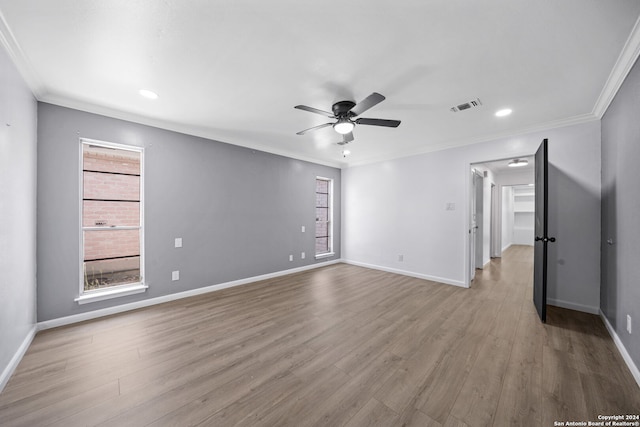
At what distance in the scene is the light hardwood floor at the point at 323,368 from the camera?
1.52m

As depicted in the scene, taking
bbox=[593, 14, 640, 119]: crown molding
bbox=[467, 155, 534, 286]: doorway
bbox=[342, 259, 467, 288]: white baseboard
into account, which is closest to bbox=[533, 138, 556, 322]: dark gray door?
bbox=[593, 14, 640, 119]: crown molding

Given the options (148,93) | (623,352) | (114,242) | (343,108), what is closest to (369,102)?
(343,108)

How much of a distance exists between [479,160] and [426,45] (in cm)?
296

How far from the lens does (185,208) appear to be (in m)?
3.66

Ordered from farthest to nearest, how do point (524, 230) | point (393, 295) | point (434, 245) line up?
point (524, 230) → point (434, 245) → point (393, 295)

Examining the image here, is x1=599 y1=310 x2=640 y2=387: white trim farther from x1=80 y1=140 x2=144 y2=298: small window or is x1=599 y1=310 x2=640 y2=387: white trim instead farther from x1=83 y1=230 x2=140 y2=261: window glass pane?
x1=83 y1=230 x2=140 y2=261: window glass pane

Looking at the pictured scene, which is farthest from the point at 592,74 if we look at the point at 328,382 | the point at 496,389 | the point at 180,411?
the point at 180,411

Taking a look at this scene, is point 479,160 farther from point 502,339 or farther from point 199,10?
point 199,10

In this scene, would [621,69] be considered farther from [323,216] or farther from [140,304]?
[140,304]

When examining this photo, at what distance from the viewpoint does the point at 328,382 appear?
1.80 m

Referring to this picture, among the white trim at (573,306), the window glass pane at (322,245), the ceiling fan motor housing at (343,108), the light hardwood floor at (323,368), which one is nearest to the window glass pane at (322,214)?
the window glass pane at (322,245)

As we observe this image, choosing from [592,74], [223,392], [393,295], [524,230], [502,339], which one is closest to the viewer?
[223,392]

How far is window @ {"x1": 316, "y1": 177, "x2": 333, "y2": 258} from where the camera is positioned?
5.98 m

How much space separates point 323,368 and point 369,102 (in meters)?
2.44
